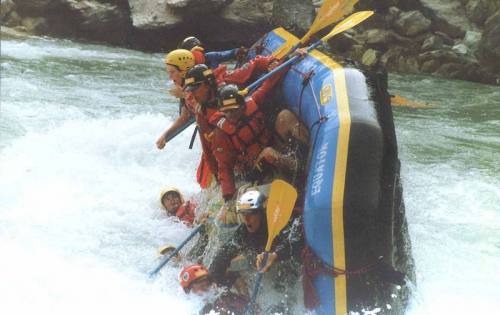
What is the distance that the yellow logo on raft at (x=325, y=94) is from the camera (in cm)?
338

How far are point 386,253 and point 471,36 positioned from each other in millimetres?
11339

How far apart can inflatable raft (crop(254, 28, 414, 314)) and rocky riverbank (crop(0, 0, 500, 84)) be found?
965 cm

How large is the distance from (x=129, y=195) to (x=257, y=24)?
887cm

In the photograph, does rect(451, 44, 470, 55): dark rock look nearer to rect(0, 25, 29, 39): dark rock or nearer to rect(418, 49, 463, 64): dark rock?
rect(418, 49, 463, 64): dark rock

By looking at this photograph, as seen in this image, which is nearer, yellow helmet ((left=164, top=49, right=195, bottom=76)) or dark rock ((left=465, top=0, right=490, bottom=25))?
yellow helmet ((left=164, top=49, right=195, bottom=76))

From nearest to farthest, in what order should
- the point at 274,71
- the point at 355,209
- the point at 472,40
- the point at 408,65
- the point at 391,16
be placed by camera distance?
the point at 355,209 → the point at 274,71 → the point at 408,65 → the point at 472,40 → the point at 391,16

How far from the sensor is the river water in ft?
12.2

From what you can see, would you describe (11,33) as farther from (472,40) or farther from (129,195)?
(472,40)

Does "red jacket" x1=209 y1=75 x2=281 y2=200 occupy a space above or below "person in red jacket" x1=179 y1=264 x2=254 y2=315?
above

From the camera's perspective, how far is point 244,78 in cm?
457

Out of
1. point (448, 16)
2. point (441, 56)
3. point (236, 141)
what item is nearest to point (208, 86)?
point (236, 141)

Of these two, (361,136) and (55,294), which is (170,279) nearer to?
(55,294)

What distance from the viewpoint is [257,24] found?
538 inches

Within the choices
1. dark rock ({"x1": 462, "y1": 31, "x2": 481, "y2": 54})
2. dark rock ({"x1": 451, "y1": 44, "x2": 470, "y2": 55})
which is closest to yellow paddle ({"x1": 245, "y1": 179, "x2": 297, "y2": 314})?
dark rock ({"x1": 451, "y1": 44, "x2": 470, "y2": 55})
